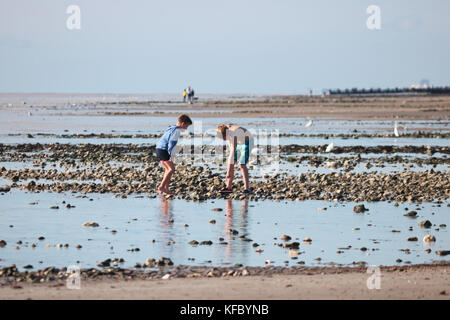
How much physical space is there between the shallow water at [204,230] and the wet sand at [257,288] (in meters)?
1.24

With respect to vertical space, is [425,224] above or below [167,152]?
below

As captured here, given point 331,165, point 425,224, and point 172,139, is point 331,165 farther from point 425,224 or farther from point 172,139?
point 425,224

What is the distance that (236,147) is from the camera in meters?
21.0

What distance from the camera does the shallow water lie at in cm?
1298

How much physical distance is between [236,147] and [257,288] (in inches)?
414

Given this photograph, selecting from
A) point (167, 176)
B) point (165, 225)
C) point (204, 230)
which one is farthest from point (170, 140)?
point (204, 230)

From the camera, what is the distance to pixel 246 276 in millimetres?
11484

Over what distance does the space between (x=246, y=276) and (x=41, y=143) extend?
2930 centimetres
